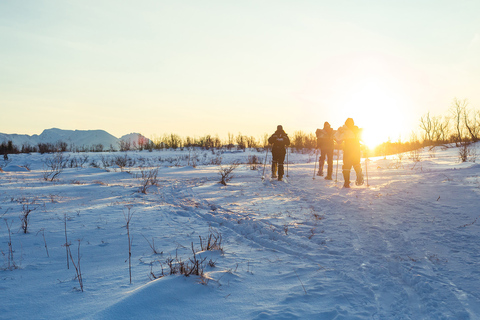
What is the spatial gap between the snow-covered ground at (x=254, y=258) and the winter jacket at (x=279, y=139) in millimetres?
4939

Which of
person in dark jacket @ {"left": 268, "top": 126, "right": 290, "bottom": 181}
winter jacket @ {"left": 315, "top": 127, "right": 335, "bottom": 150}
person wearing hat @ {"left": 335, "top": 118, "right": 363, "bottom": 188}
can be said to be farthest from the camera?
winter jacket @ {"left": 315, "top": 127, "right": 335, "bottom": 150}

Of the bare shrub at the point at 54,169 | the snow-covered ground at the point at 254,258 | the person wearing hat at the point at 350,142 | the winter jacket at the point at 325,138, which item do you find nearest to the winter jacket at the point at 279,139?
the winter jacket at the point at 325,138

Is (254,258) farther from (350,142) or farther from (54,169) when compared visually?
(54,169)

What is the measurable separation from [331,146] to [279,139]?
2.45 meters

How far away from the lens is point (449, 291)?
292cm

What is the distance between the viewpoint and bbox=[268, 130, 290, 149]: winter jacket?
1226cm

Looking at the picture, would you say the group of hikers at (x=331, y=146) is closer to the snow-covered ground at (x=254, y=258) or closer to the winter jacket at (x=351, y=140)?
the winter jacket at (x=351, y=140)

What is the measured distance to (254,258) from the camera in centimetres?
388

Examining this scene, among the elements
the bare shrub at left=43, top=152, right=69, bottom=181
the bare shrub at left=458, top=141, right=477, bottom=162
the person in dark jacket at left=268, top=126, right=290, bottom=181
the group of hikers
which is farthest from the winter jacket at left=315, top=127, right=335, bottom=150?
the bare shrub at left=43, top=152, right=69, bottom=181

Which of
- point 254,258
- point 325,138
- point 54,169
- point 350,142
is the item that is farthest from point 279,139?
point 54,169

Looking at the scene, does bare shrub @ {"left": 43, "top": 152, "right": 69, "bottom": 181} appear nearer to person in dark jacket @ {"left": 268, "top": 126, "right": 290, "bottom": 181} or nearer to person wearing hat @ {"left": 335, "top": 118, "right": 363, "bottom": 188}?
person in dark jacket @ {"left": 268, "top": 126, "right": 290, "bottom": 181}

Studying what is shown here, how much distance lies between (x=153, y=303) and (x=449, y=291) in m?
2.93

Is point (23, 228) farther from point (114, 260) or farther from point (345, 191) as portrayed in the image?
point (345, 191)

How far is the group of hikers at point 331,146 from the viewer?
32.6 ft
